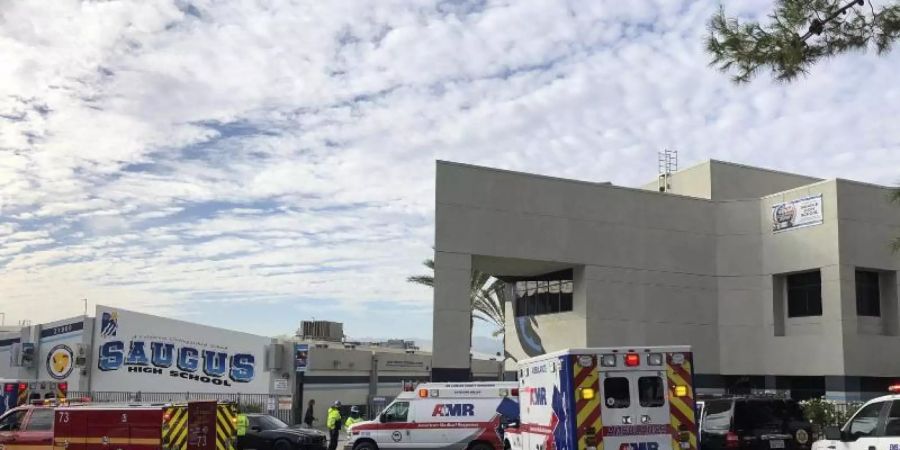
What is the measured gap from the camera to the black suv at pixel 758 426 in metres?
15.4

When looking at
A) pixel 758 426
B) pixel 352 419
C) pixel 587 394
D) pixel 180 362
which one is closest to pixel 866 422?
pixel 587 394

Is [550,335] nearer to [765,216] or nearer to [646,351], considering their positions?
[765,216]

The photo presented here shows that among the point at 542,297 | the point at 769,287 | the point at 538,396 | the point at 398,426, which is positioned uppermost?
the point at 769,287

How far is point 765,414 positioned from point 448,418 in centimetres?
826

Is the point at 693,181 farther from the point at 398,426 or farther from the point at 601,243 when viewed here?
the point at 398,426

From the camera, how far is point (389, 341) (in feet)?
192

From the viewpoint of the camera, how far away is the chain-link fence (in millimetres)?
38781

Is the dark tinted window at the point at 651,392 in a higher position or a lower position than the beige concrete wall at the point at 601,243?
lower

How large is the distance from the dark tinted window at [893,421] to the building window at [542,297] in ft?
76.5

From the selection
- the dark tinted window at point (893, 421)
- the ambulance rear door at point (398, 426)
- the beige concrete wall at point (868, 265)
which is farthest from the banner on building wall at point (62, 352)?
the dark tinted window at point (893, 421)

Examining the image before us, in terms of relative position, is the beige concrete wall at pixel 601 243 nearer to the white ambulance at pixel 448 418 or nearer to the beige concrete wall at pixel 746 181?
the beige concrete wall at pixel 746 181

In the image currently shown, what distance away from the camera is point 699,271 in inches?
1380

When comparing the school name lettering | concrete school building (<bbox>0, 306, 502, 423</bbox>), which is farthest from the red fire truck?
the school name lettering

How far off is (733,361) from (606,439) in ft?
81.0
